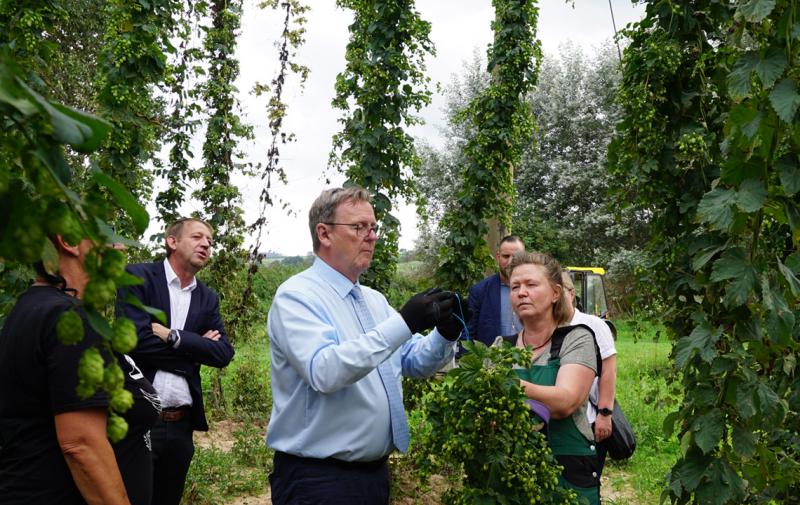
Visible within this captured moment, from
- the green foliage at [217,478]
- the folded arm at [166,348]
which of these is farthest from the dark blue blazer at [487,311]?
the green foliage at [217,478]

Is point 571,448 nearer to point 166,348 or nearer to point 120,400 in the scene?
point 166,348

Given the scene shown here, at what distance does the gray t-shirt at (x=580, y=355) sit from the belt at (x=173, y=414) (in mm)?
1885

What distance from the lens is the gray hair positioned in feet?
8.52

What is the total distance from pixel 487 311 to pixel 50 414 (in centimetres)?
358

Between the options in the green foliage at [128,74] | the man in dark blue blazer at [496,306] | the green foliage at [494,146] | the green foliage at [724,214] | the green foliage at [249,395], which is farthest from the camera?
the green foliage at [249,395]

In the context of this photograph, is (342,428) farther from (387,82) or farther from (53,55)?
(387,82)

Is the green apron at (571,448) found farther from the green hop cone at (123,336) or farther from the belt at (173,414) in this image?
the green hop cone at (123,336)

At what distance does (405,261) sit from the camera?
85.6 feet

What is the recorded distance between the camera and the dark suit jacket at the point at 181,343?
138 inches

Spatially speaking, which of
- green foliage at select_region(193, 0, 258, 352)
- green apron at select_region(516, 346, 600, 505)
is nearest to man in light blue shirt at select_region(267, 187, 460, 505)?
green apron at select_region(516, 346, 600, 505)

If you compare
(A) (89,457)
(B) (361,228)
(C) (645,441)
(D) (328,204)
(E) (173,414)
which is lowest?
(C) (645,441)

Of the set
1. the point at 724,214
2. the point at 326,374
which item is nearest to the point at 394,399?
the point at 326,374

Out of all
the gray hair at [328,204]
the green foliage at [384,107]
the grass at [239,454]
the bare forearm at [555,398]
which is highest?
the green foliage at [384,107]

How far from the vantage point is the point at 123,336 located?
71cm
